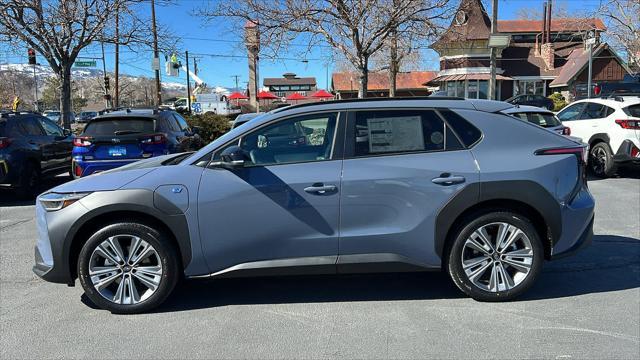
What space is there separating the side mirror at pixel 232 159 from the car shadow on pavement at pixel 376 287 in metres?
1.23

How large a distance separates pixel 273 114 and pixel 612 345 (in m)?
3.08

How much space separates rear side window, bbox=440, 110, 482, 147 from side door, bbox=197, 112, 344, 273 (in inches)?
39.1

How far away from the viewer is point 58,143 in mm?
10672

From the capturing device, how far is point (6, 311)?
4.36 metres

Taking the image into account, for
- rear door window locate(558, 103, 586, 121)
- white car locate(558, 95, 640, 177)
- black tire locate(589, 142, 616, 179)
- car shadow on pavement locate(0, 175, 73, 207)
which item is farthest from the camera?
rear door window locate(558, 103, 586, 121)

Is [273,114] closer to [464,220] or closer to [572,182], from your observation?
[464,220]

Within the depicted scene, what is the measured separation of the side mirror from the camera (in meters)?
4.02

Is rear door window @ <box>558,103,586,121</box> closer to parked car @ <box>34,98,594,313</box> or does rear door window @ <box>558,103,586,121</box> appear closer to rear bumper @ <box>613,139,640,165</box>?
rear bumper @ <box>613,139,640,165</box>

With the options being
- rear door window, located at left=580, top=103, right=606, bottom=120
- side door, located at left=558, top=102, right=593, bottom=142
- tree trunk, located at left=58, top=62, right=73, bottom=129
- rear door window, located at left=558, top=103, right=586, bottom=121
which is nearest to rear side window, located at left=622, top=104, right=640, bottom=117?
rear door window, located at left=580, top=103, right=606, bottom=120

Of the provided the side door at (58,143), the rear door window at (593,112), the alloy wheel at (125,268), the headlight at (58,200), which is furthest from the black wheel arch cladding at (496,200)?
the side door at (58,143)

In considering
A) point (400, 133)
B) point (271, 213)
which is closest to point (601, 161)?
point (400, 133)

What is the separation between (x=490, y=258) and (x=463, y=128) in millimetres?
1100

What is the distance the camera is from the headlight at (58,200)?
410cm

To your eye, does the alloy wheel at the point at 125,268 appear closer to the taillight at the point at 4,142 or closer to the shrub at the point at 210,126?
the taillight at the point at 4,142
